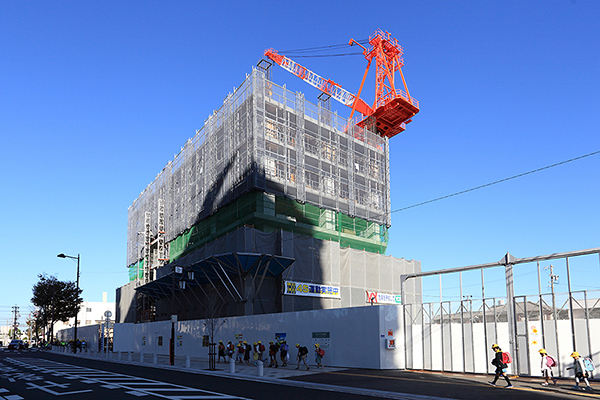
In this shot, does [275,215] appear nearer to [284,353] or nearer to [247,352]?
[247,352]

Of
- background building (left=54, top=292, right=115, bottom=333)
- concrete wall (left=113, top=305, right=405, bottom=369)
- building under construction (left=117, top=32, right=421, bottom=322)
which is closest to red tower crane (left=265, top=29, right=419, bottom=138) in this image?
building under construction (left=117, top=32, right=421, bottom=322)

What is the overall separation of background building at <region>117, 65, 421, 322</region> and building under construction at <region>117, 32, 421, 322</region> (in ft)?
0.45

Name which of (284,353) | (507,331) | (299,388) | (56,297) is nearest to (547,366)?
(507,331)

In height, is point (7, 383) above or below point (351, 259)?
below

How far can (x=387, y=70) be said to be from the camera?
246 feet

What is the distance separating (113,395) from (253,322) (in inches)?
816

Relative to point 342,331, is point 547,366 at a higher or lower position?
lower

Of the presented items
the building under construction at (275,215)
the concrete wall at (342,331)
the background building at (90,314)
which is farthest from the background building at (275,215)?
the background building at (90,314)

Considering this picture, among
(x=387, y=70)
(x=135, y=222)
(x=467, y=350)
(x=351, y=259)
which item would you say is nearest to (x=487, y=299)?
(x=467, y=350)

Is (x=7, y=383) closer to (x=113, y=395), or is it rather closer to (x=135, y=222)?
(x=113, y=395)

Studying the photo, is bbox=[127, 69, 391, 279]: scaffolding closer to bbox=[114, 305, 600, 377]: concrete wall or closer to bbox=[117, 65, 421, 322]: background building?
bbox=[117, 65, 421, 322]: background building

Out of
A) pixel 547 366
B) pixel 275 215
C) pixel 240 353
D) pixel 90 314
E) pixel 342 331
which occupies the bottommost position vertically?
pixel 90 314

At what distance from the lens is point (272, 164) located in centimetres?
5444

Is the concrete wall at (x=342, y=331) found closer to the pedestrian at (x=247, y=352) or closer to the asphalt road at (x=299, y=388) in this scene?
the pedestrian at (x=247, y=352)
